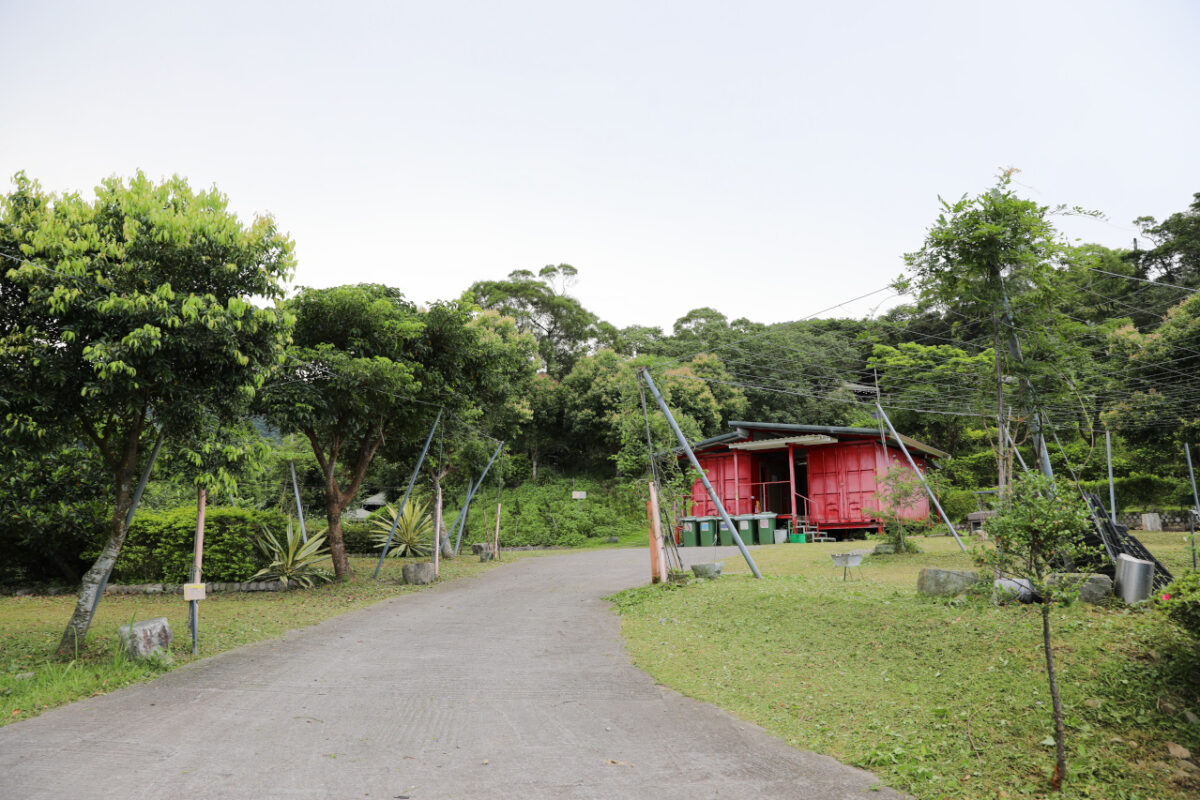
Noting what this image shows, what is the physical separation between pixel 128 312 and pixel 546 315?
112 feet

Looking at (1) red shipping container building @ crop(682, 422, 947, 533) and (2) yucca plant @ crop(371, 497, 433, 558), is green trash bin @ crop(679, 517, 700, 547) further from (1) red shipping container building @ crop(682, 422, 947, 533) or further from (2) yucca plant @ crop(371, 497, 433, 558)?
(2) yucca plant @ crop(371, 497, 433, 558)

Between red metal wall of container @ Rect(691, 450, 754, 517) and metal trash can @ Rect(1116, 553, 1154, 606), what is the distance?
20085 mm

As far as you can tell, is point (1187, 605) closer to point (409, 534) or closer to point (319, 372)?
point (319, 372)

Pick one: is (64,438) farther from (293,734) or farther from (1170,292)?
(1170,292)

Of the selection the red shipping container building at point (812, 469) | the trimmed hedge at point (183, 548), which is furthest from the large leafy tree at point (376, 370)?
the red shipping container building at point (812, 469)

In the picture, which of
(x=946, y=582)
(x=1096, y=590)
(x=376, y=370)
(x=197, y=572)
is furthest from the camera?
(x=376, y=370)

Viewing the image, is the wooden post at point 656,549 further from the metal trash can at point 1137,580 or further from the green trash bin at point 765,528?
the green trash bin at point 765,528

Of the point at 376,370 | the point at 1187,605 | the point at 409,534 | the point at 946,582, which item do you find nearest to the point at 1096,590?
the point at 946,582

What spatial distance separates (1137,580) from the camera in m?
7.58

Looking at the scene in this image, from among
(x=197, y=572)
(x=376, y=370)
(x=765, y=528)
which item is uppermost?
(x=376, y=370)

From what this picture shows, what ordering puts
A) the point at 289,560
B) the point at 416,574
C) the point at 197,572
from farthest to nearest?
the point at 416,574, the point at 289,560, the point at 197,572

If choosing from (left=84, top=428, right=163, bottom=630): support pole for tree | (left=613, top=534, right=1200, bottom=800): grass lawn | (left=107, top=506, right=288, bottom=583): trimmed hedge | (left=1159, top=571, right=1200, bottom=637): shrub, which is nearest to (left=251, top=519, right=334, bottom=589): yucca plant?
(left=107, top=506, right=288, bottom=583): trimmed hedge

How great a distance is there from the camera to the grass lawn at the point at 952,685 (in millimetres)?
4383

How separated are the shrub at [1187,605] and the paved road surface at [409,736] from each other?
271 centimetres
